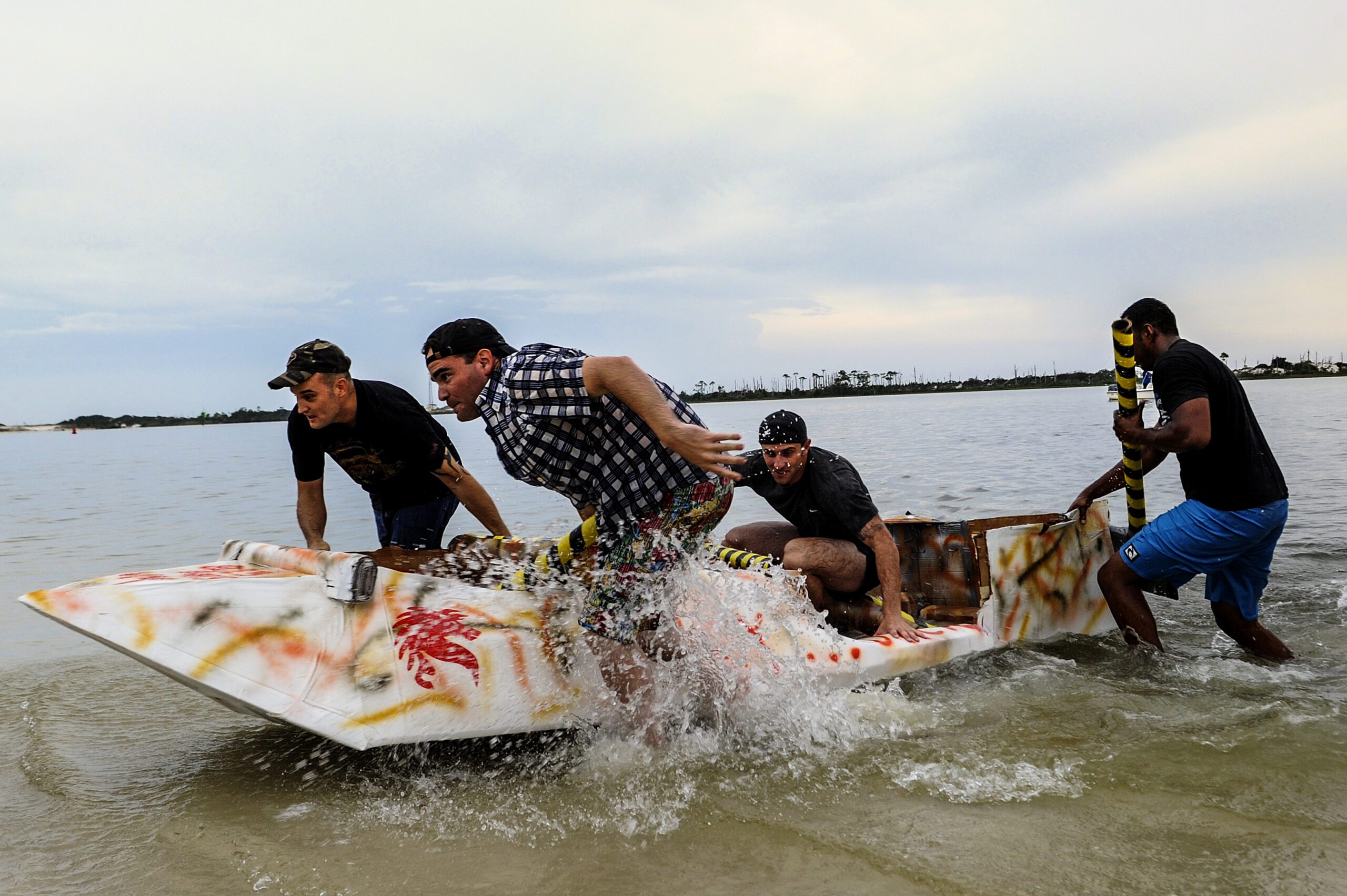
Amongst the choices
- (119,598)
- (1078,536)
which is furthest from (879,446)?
(119,598)

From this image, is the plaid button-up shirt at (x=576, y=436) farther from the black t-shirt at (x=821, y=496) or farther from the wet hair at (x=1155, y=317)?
the wet hair at (x=1155, y=317)

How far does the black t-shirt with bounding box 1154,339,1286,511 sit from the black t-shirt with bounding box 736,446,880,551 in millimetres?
1683

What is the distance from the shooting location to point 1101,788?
333 cm

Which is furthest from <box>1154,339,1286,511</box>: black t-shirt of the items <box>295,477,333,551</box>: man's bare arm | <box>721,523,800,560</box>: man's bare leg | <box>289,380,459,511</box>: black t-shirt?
<box>295,477,333,551</box>: man's bare arm

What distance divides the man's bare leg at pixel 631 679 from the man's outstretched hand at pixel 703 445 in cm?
106

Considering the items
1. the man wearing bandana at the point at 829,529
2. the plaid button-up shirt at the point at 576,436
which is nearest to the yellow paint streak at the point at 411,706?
the plaid button-up shirt at the point at 576,436

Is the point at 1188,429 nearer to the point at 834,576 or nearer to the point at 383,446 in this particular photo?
the point at 834,576

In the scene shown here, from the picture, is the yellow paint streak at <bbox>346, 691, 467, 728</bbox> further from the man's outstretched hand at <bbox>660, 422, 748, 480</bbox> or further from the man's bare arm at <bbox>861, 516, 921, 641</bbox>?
the man's bare arm at <bbox>861, 516, 921, 641</bbox>

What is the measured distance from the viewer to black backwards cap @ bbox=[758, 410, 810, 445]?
502 centimetres

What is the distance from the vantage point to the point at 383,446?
4.52m

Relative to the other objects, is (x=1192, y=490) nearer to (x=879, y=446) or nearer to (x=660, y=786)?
(x=660, y=786)

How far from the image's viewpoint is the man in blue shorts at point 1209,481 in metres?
4.46

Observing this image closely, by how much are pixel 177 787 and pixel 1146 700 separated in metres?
4.60

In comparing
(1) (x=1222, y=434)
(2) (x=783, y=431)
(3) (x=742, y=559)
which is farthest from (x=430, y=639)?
(1) (x=1222, y=434)
